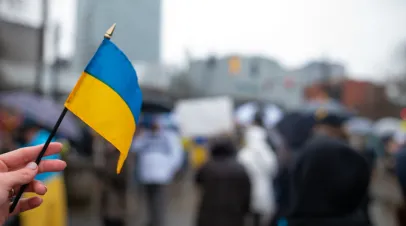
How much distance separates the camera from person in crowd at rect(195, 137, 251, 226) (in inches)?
194

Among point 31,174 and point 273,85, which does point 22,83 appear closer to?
point 31,174

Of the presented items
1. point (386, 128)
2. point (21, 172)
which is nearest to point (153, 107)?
point (21, 172)

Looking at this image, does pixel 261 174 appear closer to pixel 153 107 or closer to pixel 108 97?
pixel 153 107

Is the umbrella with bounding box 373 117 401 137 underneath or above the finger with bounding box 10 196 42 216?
underneath

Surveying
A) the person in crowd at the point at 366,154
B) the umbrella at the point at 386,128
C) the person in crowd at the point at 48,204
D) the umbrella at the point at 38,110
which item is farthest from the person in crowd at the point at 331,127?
the umbrella at the point at 386,128

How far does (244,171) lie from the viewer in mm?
4961

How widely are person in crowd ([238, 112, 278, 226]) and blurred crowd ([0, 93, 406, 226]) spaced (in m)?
0.01

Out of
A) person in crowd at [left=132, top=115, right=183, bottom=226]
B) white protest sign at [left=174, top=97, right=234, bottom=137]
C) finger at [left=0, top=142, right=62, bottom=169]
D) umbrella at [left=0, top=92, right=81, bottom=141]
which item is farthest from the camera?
white protest sign at [left=174, top=97, right=234, bottom=137]

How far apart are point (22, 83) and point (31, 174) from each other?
21339 mm

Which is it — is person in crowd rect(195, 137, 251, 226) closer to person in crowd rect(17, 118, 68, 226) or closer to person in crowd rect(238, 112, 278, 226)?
person in crowd rect(238, 112, 278, 226)

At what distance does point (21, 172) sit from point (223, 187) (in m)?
3.53

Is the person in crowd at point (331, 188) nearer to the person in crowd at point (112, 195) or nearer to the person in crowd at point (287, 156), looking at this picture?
the person in crowd at point (287, 156)

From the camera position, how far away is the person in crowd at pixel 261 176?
5379 millimetres

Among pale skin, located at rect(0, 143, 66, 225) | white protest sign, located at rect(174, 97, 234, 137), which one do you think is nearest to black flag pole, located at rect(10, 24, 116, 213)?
pale skin, located at rect(0, 143, 66, 225)
